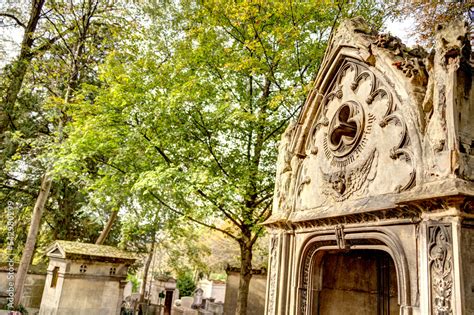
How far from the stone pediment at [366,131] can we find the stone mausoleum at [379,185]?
1 cm

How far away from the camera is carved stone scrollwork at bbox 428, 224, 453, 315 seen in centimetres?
281

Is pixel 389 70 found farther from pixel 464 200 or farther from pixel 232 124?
pixel 232 124

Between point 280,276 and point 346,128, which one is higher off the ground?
point 346,128

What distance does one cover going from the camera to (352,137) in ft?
15.3

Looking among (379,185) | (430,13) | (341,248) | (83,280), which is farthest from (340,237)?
(83,280)

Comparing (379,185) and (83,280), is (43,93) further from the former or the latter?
(379,185)

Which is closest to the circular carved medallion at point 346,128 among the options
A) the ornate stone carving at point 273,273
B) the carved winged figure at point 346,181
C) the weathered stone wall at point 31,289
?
the carved winged figure at point 346,181

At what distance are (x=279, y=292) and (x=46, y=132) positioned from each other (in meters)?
13.9

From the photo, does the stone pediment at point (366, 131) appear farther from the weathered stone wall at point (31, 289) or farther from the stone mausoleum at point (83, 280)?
the weathered stone wall at point (31, 289)

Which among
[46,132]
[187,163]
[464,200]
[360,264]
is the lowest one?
[360,264]

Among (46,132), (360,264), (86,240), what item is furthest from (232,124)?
(86,240)

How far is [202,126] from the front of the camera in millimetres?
8938

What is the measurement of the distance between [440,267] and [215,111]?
6539 mm

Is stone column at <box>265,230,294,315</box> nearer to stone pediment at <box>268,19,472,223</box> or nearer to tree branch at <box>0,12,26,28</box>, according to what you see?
stone pediment at <box>268,19,472,223</box>
